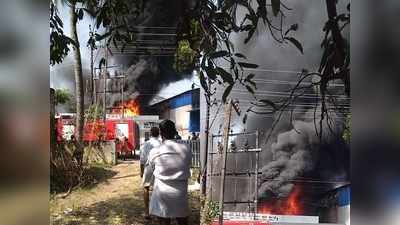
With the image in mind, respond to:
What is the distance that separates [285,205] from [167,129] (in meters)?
0.89

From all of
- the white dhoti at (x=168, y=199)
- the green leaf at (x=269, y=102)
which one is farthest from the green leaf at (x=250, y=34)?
the white dhoti at (x=168, y=199)

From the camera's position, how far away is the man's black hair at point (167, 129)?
114 inches

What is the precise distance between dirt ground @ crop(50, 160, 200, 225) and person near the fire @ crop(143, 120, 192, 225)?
9cm

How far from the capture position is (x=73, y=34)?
9.49 feet

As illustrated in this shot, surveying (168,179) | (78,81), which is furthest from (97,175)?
(78,81)

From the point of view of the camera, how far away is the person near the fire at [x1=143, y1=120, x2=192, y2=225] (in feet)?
9.56

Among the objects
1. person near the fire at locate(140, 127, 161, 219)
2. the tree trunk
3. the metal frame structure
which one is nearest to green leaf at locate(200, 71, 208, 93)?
the metal frame structure

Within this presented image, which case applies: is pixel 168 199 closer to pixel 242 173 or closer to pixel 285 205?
pixel 242 173

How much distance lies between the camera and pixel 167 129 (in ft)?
9.55

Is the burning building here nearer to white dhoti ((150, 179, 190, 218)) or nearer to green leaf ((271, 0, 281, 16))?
white dhoti ((150, 179, 190, 218))
